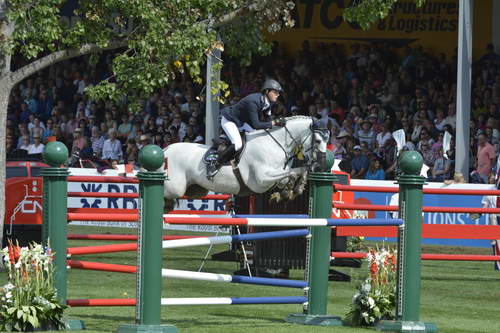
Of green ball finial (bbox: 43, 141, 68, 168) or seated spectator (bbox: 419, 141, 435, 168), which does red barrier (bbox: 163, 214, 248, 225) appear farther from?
seated spectator (bbox: 419, 141, 435, 168)

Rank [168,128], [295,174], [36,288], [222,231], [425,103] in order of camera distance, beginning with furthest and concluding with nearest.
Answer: [168,128] → [425,103] → [222,231] → [295,174] → [36,288]

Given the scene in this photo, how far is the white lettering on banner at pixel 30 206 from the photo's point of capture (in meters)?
17.2

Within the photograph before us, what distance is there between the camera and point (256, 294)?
12.5 meters

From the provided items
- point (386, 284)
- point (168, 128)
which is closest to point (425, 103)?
point (168, 128)

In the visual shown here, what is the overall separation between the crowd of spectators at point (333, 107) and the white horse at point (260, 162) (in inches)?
253

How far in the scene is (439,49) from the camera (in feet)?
95.1

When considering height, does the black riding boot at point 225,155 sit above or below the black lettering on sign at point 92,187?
above

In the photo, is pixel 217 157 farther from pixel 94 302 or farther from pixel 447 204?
pixel 94 302

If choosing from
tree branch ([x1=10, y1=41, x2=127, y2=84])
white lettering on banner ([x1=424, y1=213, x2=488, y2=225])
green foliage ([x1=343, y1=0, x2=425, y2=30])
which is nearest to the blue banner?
white lettering on banner ([x1=424, y1=213, x2=488, y2=225])

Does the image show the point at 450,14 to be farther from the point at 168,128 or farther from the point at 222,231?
the point at 222,231

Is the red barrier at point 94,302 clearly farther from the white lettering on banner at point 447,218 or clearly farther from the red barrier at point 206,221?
the white lettering on banner at point 447,218

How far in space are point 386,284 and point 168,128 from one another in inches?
756

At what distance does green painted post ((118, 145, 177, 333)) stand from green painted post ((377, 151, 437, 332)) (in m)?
1.80

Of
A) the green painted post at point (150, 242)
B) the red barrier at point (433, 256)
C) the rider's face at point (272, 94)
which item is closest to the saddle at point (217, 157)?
the rider's face at point (272, 94)
